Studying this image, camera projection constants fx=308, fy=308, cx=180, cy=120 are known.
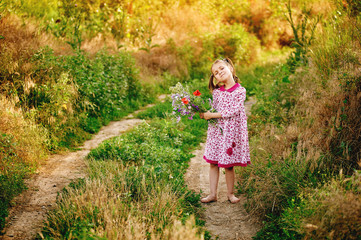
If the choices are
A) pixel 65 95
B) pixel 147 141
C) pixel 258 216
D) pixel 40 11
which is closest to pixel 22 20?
pixel 40 11

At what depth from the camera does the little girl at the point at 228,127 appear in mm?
3922

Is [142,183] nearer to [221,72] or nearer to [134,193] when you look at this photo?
[134,193]

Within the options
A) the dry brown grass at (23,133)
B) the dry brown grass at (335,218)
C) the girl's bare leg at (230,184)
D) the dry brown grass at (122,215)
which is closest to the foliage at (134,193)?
the dry brown grass at (122,215)

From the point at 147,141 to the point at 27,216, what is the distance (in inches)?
97.7

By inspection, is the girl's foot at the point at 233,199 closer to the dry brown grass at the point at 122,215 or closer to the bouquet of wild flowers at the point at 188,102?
the dry brown grass at the point at 122,215

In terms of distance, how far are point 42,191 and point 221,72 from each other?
289cm

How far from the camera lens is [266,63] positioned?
1295cm

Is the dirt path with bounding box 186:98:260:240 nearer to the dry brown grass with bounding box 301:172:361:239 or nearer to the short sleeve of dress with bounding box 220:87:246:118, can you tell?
the dry brown grass with bounding box 301:172:361:239

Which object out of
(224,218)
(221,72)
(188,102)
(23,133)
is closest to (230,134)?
(188,102)

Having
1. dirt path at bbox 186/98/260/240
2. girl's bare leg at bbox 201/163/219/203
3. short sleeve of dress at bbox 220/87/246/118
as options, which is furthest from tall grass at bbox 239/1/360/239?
short sleeve of dress at bbox 220/87/246/118

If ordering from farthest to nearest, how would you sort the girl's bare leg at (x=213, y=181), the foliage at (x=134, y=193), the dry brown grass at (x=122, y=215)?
the girl's bare leg at (x=213, y=181)
the foliage at (x=134, y=193)
the dry brown grass at (x=122, y=215)

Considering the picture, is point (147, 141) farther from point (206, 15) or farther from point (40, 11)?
point (206, 15)

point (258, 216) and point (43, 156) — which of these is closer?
point (258, 216)

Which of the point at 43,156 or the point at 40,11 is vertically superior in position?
the point at 40,11
